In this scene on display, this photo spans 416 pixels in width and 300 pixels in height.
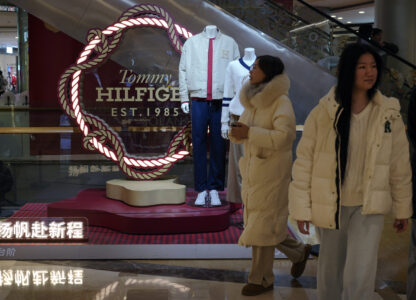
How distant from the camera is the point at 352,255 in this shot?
2.86m

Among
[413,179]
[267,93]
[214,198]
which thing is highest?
[267,93]

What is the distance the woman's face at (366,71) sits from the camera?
2.83 meters

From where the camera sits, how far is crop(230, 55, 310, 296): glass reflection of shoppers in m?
3.61

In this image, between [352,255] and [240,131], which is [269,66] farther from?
[352,255]

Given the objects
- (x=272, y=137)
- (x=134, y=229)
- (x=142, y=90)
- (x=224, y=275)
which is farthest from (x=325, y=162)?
(x=142, y=90)

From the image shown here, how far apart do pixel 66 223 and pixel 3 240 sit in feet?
1.75

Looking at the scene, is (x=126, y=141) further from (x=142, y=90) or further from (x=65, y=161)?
(x=65, y=161)

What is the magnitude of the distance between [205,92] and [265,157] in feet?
6.07

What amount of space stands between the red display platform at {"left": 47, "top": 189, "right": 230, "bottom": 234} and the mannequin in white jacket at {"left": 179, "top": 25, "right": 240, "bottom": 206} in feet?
0.85

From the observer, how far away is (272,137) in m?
3.52

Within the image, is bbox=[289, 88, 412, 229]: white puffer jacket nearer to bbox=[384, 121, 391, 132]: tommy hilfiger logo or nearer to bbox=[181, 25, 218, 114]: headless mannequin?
bbox=[384, 121, 391, 132]: tommy hilfiger logo

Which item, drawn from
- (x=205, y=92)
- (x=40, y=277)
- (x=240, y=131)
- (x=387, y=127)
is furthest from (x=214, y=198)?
(x=387, y=127)

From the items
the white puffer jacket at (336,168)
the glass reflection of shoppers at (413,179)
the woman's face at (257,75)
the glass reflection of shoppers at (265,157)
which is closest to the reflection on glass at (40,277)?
the glass reflection of shoppers at (265,157)

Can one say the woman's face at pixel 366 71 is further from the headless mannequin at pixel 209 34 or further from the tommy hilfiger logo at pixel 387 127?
the headless mannequin at pixel 209 34
